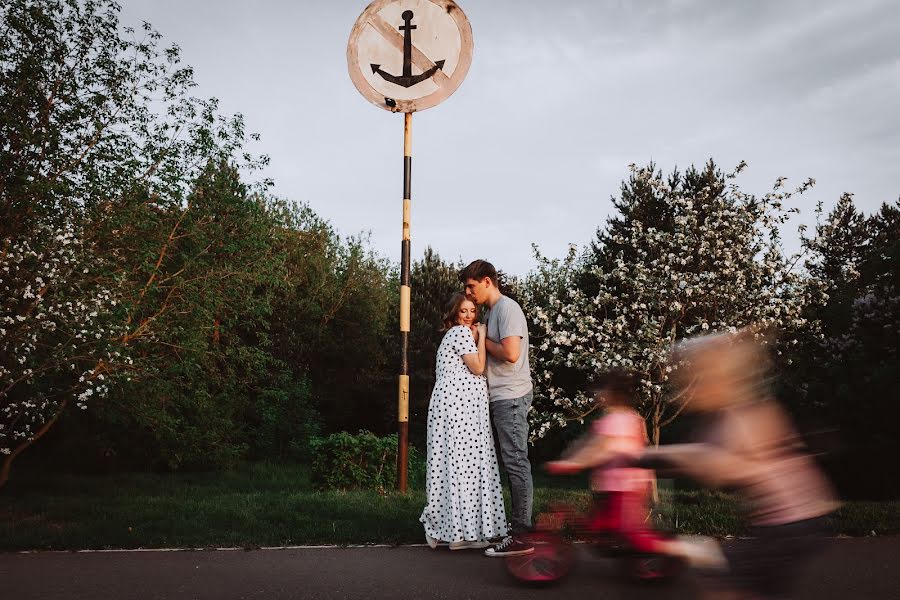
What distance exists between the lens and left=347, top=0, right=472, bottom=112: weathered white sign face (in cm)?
916

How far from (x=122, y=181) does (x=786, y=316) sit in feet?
28.8

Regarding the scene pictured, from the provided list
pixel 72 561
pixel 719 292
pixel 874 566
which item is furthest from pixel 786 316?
pixel 72 561

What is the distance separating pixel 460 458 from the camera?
5898 millimetres

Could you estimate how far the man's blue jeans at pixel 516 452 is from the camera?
561 cm

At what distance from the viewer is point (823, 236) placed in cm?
1053

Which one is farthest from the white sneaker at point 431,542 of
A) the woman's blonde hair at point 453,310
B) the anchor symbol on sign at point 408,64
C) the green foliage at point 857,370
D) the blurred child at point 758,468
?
the green foliage at point 857,370

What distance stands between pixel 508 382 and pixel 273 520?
8.94ft

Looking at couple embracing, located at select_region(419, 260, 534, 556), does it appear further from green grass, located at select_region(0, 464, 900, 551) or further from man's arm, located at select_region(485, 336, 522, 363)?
green grass, located at select_region(0, 464, 900, 551)

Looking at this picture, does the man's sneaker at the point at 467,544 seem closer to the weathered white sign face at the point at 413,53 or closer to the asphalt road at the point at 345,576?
the asphalt road at the point at 345,576

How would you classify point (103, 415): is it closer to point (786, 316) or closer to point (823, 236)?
point (786, 316)

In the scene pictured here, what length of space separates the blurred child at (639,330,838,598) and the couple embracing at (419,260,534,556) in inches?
97.6

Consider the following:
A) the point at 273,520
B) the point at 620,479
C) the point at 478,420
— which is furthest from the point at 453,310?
the point at 273,520

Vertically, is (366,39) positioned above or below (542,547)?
above

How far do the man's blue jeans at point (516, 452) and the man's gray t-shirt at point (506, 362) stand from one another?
0.23 ft
